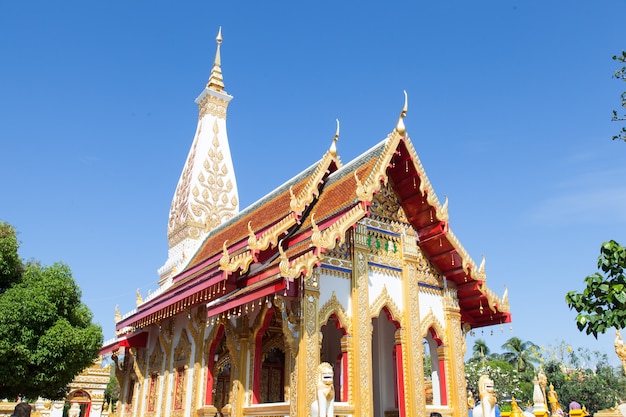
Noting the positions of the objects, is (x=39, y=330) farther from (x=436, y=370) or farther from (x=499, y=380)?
(x=499, y=380)

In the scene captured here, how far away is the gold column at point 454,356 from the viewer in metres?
11.1

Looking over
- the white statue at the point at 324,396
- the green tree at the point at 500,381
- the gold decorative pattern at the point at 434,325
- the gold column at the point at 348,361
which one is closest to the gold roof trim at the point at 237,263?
the gold column at the point at 348,361

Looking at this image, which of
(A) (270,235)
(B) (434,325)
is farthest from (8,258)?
(B) (434,325)

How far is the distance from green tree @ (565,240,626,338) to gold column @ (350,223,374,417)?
397 cm

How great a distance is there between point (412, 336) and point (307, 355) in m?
2.52

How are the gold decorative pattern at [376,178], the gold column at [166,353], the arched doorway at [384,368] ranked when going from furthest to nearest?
the gold column at [166,353], the arched doorway at [384,368], the gold decorative pattern at [376,178]

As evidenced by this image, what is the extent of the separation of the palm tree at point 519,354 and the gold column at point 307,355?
46.6m

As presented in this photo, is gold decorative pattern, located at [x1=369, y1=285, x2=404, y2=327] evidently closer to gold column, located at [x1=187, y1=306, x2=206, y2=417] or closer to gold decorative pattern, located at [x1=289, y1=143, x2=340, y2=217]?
gold decorative pattern, located at [x1=289, y1=143, x2=340, y2=217]

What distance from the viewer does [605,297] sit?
6449mm

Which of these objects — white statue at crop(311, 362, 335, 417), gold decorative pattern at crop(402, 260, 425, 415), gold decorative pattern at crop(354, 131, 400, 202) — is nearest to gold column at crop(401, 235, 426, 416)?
gold decorative pattern at crop(402, 260, 425, 415)

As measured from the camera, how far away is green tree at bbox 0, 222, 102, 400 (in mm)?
10945

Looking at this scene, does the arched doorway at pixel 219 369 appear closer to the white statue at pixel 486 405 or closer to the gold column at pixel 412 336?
the gold column at pixel 412 336

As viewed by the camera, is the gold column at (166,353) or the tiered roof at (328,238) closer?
the tiered roof at (328,238)

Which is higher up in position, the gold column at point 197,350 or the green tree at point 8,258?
the green tree at point 8,258
